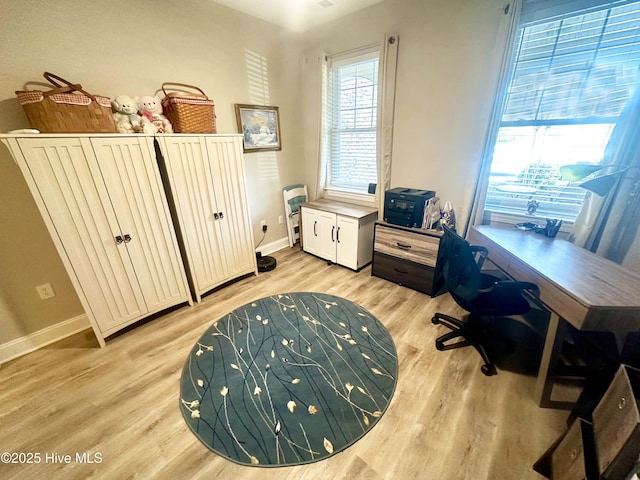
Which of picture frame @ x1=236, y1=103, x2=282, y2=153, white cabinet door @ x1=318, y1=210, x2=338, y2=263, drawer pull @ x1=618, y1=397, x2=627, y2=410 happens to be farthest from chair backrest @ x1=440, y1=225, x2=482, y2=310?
picture frame @ x1=236, y1=103, x2=282, y2=153

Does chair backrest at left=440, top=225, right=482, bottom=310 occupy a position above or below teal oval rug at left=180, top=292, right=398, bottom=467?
above

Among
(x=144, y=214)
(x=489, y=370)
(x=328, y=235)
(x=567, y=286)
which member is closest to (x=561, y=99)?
(x=567, y=286)

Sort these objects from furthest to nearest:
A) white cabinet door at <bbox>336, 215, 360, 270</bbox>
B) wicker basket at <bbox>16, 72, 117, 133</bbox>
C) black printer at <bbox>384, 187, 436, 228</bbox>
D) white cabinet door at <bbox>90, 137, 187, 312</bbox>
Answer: white cabinet door at <bbox>336, 215, 360, 270</bbox> → black printer at <bbox>384, 187, 436, 228</bbox> → white cabinet door at <bbox>90, 137, 187, 312</bbox> → wicker basket at <bbox>16, 72, 117, 133</bbox>

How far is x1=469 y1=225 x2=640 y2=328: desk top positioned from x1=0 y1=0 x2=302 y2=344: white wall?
2889mm

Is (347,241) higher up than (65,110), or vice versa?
(65,110)

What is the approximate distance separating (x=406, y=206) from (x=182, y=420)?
236cm

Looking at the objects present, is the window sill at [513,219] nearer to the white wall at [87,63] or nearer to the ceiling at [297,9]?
the ceiling at [297,9]

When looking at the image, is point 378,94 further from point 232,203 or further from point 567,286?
point 567,286

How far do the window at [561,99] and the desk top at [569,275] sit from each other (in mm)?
442

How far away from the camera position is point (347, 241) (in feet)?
9.30

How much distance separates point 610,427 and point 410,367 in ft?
3.18

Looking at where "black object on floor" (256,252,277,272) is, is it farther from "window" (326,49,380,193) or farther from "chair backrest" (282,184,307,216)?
"window" (326,49,380,193)

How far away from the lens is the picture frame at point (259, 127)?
109 inches

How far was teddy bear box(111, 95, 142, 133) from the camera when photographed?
6.04ft
